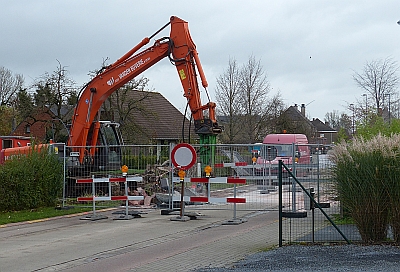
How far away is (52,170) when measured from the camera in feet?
63.6

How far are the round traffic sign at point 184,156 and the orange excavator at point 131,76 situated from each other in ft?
10.7

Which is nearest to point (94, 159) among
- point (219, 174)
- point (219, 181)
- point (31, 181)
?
point (31, 181)

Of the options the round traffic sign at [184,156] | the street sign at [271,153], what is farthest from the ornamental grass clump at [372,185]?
the street sign at [271,153]

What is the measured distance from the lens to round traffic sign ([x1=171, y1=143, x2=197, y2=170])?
15.8 meters

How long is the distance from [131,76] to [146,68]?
61 centimetres

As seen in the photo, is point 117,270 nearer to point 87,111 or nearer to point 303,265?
point 303,265

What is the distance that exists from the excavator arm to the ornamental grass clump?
8.39 meters

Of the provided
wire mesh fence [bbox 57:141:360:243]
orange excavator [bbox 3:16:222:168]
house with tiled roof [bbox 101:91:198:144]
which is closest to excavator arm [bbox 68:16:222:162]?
orange excavator [bbox 3:16:222:168]

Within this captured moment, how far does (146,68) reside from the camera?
69.2 feet

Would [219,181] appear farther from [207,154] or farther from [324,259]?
[324,259]

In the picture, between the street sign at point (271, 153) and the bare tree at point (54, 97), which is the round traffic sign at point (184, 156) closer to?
the street sign at point (271, 153)

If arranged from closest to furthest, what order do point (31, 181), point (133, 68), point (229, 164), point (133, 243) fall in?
point (133, 243) → point (229, 164) → point (31, 181) → point (133, 68)

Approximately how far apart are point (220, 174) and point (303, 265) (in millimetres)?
8746

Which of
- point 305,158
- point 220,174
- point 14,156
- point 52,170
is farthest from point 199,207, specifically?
point 14,156
